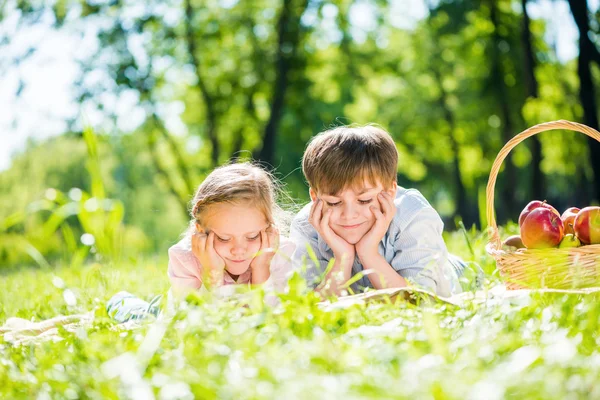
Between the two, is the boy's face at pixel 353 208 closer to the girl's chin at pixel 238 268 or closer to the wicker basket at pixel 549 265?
the girl's chin at pixel 238 268

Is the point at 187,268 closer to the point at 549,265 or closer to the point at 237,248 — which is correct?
the point at 237,248

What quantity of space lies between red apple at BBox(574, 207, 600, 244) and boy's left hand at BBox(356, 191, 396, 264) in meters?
1.04

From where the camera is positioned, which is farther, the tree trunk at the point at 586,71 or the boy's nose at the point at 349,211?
the tree trunk at the point at 586,71

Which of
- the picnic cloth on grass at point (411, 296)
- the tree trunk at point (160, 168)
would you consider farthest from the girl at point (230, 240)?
the tree trunk at point (160, 168)

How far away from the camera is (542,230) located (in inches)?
142

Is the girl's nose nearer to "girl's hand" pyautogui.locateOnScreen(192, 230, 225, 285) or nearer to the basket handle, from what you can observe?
"girl's hand" pyautogui.locateOnScreen(192, 230, 225, 285)

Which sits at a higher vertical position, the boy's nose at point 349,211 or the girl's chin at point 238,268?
the boy's nose at point 349,211

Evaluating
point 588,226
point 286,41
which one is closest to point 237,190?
point 588,226

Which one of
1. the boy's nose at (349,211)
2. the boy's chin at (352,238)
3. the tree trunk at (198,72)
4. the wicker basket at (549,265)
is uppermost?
the tree trunk at (198,72)

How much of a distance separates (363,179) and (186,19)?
18.2 m

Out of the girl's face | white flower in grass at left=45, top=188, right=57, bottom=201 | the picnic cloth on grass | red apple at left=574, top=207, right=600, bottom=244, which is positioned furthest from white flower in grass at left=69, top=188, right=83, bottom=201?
red apple at left=574, top=207, right=600, bottom=244

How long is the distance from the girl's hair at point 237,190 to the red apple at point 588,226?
1.73m

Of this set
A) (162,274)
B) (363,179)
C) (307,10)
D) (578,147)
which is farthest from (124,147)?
(363,179)

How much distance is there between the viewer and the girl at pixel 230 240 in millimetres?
3506
